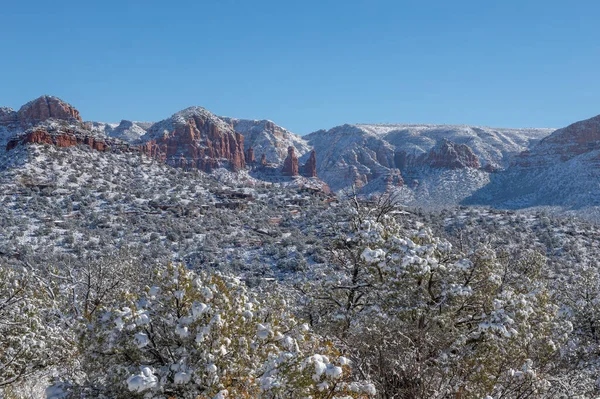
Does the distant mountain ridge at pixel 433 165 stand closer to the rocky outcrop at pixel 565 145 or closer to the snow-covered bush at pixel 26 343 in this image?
the rocky outcrop at pixel 565 145

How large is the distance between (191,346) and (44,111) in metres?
93.4

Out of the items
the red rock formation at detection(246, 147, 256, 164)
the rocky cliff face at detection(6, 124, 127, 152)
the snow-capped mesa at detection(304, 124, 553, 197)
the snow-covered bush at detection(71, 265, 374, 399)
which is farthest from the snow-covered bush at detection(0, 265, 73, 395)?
the red rock formation at detection(246, 147, 256, 164)

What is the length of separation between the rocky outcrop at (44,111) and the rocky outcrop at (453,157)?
116 m

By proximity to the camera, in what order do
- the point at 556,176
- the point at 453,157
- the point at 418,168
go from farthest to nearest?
the point at 418,168 < the point at 453,157 < the point at 556,176

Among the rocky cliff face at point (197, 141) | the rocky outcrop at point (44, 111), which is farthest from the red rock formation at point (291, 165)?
the rocky outcrop at point (44, 111)

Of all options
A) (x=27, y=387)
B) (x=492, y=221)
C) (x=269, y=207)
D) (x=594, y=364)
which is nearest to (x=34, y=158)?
(x=269, y=207)

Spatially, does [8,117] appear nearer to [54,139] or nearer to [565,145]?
[54,139]

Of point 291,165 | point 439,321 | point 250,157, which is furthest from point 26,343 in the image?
point 250,157

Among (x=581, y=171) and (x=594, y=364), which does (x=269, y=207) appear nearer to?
(x=594, y=364)

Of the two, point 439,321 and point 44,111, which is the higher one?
point 44,111

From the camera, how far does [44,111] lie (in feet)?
284

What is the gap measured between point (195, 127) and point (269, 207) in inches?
3385

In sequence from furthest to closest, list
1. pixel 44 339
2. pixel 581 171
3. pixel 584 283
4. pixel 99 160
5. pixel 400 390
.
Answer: pixel 581 171 → pixel 99 160 → pixel 584 283 → pixel 44 339 → pixel 400 390

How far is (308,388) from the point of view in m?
6.39
